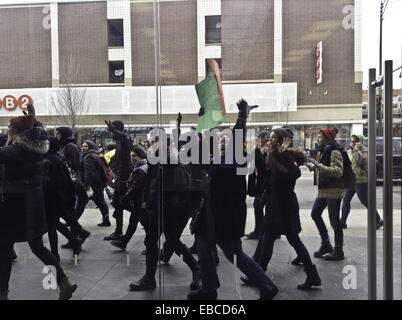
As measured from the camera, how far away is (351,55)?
3025mm

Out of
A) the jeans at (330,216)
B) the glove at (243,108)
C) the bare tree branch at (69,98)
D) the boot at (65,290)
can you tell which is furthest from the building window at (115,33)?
the jeans at (330,216)

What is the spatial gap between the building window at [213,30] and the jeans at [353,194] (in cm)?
173

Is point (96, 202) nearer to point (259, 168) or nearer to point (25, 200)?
point (25, 200)

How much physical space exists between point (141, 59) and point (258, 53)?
41.8 inches

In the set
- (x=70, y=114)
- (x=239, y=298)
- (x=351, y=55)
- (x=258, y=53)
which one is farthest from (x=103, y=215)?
(x=351, y=55)

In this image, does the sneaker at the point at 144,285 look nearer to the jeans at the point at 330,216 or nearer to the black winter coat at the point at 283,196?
the black winter coat at the point at 283,196

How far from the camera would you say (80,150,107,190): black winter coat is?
3633 mm

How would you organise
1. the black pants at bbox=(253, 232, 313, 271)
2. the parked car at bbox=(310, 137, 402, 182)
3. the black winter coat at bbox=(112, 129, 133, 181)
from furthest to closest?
the black winter coat at bbox=(112, 129, 133, 181), the black pants at bbox=(253, 232, 313, 271), the parked car at bbox=(310, 137, 402, 182)

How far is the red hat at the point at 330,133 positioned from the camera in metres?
3.05

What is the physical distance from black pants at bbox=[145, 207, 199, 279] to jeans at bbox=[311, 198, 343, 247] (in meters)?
1.17

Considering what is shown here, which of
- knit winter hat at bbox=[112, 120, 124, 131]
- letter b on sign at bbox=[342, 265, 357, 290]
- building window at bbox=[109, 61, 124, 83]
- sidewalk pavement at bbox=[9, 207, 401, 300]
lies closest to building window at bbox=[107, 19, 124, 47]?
building window at bbox=[109, 61, 124, 83]

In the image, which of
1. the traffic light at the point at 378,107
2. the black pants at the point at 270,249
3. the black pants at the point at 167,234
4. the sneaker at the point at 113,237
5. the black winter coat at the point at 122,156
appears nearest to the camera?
the traffic light at the point at 378,107

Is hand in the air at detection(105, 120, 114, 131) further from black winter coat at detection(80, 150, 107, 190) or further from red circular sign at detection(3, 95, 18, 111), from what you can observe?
red circular sign at detection(3, 95, 18, 111)
